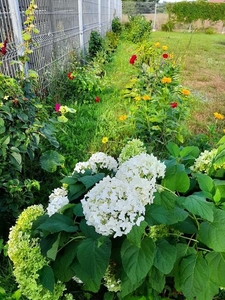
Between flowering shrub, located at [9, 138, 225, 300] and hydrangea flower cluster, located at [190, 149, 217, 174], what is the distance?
130mm

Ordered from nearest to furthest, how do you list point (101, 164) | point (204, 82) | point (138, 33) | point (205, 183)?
point (205, 183), point (101, 164), point (204, 82), point (138, 33)

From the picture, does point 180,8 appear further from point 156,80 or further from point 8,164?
point 8,164

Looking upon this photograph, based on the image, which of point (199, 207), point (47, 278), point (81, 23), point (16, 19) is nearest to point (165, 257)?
point (199, 207)

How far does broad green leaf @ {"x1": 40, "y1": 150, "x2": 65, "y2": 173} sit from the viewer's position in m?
1.79

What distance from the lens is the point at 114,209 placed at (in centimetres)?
79

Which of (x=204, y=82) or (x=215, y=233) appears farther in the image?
Answer: (x=204, y=82)

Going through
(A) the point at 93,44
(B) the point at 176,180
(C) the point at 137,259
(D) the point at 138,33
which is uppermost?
(B) the point at 176,180

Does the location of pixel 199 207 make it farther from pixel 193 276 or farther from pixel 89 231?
pixel 89 231

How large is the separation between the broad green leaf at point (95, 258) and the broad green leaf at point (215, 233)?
0.36 m

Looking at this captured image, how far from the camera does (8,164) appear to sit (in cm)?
155

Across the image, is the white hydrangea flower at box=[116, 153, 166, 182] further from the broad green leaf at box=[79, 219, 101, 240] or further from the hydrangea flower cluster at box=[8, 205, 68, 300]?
the hydrangea flower cluster at box=[8, 205, 68, 300]

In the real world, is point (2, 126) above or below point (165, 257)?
above

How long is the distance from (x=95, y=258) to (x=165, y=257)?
0.84ft

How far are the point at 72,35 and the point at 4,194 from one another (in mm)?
3986
